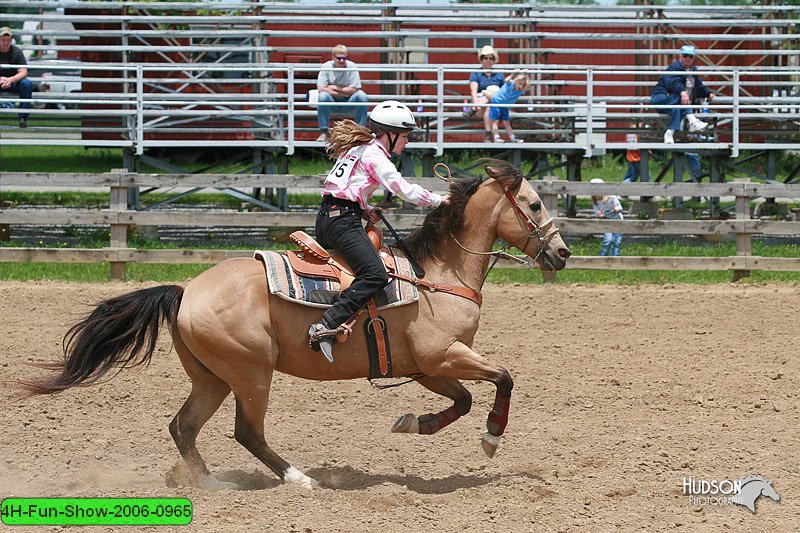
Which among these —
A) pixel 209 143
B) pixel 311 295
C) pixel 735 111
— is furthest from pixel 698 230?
pixel 311 295

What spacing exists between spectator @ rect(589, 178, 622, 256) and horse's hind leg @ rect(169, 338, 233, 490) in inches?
345

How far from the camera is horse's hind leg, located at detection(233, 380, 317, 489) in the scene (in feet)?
20.9

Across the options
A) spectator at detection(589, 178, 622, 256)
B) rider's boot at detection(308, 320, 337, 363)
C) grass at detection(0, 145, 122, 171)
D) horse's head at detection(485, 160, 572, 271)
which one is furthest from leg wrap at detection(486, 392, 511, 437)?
grass at detection(0, 145, 122, 171)

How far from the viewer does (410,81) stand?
16312 mm

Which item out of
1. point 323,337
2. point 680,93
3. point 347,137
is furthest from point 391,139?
point 680,93

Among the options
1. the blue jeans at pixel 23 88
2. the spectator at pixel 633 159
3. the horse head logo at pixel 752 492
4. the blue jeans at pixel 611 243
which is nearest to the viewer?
the horse head logo at pixel 752 492

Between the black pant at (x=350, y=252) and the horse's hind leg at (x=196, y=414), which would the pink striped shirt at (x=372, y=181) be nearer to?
the black pant at (x=350, y=252)

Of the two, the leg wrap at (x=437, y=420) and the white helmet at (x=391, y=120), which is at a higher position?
the white helmet at (x=391, y=120)

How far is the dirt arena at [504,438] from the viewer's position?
225 inches

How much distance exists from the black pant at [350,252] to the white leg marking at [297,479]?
0.91m

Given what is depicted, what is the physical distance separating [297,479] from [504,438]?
1.69m

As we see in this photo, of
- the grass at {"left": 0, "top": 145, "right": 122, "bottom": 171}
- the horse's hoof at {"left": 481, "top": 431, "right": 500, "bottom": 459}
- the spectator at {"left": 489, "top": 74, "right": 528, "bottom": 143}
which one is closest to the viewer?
the horse's hoof at {"left": 481, "top": 431, "right": 500, "bottom": 459}

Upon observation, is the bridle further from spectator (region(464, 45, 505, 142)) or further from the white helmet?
spectator (region(464, 45, 505, 142))

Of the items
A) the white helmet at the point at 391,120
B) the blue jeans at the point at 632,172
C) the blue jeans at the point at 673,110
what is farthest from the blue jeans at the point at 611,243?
the white helmet at the point at 391,120
